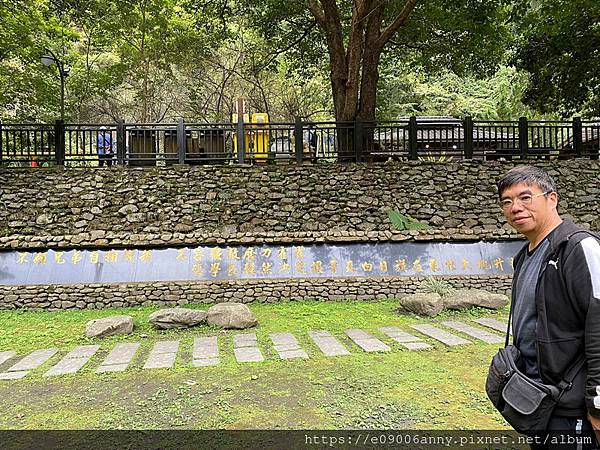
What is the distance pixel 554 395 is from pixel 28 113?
1642 cm

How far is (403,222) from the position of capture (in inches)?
355

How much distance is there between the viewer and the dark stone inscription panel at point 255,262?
669 cm

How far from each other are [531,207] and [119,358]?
395 cm

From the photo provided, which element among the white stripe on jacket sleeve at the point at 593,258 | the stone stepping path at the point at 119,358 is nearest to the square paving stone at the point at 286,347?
the stone stepping path at the point at 119,358

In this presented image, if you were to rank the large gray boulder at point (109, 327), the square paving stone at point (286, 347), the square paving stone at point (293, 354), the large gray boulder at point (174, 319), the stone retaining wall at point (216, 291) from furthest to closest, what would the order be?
the stone retaining wall at point (216, 291)
the large gray boulder at point (174, 319)
the large gray boulder at point (109, 327)
the square paving stone at point (286, 347)
the square paving stone at point (293, 354)

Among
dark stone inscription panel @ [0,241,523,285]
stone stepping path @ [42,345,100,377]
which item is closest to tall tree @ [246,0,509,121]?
dark stone inscription panel @ [0,241,523,285]

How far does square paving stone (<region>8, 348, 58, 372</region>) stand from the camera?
13.6ft

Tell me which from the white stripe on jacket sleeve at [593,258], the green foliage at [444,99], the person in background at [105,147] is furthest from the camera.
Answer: the green foliage at [444,99]

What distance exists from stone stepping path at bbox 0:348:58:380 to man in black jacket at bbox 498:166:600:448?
4121 mm

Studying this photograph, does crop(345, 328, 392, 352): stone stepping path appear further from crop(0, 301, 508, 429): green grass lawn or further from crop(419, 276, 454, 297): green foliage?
crop(419, 276, 454, 297): green foliage

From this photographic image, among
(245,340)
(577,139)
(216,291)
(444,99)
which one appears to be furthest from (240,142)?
(444,99)

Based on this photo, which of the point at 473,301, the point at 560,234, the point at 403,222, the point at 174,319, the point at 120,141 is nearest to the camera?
the point at 560,234

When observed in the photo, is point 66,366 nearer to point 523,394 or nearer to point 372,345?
point 372,345

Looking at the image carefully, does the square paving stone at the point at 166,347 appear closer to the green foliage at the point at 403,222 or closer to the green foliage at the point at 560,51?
the green foliage at the point at 403,222
